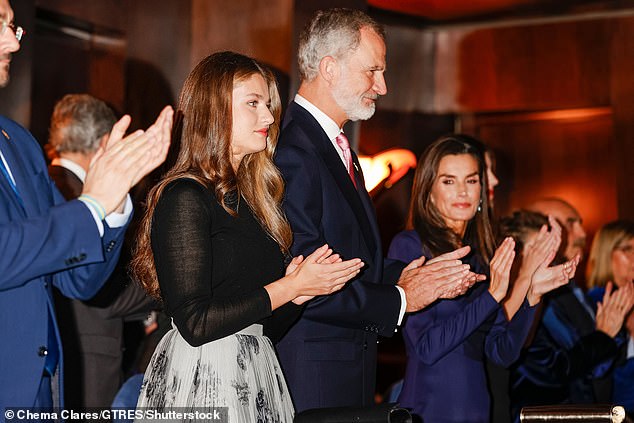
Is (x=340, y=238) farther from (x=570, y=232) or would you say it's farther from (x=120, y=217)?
(x=570, y=232)

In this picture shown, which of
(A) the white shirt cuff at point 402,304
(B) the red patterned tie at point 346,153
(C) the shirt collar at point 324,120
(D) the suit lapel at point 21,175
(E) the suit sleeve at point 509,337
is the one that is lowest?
(E) the suit sleeve at point 509,337

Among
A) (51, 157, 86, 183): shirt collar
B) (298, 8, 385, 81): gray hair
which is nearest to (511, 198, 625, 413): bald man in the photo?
(298, 8, 385, 81): gray hair

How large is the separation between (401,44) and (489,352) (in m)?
3.77

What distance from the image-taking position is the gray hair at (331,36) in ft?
9.73

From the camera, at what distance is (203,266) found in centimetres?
214

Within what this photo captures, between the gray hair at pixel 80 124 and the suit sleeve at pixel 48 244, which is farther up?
the gray hair at pixel 80 124

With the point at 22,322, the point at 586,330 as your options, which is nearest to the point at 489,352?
the point at 586,330

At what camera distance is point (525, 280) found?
337cm

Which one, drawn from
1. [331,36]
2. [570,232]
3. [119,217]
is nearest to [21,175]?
[119,217]

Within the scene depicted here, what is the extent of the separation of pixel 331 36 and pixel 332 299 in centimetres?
93

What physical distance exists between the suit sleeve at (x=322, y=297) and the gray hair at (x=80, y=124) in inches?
55.6

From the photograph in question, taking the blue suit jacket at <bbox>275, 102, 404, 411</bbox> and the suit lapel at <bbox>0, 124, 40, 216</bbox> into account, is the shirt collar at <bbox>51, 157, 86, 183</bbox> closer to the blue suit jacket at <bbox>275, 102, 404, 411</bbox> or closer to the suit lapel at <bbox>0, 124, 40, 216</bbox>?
the blue suit jacket at <bbox>275, 102, 404, 411</bbox>

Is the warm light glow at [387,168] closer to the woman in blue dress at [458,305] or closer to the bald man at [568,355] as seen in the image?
the bald man at [568,355]

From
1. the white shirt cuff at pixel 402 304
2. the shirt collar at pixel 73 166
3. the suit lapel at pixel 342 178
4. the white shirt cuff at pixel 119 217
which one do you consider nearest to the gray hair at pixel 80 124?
the shirt collar at pixel 73 166
